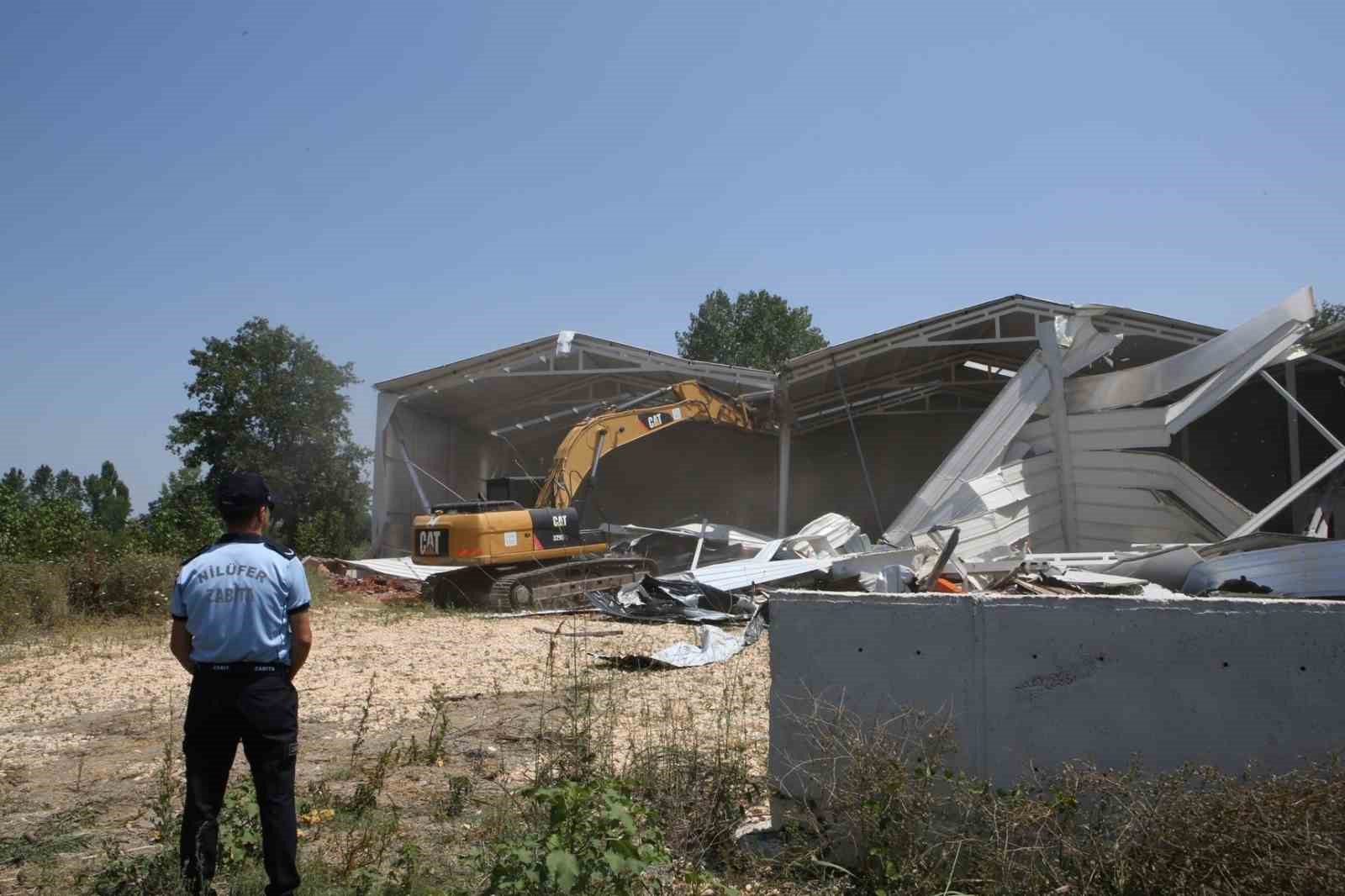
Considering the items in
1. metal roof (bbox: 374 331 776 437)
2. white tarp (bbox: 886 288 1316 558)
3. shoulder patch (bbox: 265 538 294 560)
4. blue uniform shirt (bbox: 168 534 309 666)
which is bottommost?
blue uniform shirt (bbox: 168 534 309 666)

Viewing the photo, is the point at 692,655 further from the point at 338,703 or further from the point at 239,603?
the point at 239,603

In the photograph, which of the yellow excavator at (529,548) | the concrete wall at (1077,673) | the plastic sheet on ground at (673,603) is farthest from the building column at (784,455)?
the concrete wall at (1077,673)

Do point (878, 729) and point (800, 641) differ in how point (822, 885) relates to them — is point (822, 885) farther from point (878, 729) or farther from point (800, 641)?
point (800, 641)

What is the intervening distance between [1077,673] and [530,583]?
10910 mm

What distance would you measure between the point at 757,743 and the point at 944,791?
6.83 feet

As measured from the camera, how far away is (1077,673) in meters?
4.51

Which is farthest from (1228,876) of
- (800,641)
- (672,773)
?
(672,773)

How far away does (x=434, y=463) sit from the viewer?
24.5 meters

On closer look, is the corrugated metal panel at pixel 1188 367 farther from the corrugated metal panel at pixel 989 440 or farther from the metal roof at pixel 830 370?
the metal roof at pixel 830 370

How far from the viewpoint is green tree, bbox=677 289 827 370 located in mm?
48938

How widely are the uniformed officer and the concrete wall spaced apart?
2.11m

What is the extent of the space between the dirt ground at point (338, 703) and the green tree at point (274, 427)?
1794 cm

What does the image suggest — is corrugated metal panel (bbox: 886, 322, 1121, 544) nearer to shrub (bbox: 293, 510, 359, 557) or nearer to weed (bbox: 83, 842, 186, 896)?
weed (bbox: 83, 842, 186, 896)

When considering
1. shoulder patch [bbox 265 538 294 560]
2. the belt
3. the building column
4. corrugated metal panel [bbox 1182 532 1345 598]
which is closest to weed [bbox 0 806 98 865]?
the belt
